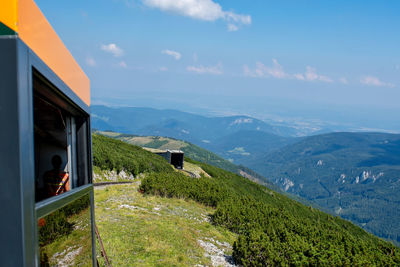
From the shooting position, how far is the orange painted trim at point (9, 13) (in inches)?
67.4

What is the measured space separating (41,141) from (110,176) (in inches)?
1001

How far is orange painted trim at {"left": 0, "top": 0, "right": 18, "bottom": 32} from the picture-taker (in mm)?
1712

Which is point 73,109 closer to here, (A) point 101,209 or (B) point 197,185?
(A) point 101,209

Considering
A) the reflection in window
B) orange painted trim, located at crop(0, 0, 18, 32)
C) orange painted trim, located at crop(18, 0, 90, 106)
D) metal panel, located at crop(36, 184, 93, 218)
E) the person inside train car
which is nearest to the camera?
orange painted trim, located at crop(0, 0, 18, 32)

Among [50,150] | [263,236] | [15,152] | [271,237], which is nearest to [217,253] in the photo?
[263,236]

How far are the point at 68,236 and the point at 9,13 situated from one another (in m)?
2.27

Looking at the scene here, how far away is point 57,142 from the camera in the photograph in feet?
10.2

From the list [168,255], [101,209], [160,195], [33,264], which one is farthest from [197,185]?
[33,264]

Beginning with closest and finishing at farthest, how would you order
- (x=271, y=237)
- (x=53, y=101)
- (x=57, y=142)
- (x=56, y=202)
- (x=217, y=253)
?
(x=56, y=202) < (x=53, y=101) < (x=57, y=142) < (x=217, y=253) < (x=271, y=237)

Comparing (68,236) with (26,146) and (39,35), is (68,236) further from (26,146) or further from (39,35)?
(39,35)

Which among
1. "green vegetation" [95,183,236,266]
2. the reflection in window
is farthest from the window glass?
"green vegetation" [95,183,236,266]

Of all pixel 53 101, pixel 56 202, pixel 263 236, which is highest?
pixel 53 101

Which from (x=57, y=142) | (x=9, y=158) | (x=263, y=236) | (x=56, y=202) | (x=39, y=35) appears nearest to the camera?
(x=9, y=158)

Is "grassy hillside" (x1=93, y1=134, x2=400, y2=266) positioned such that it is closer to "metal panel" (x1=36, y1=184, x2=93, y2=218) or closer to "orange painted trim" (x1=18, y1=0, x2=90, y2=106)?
"metal panel" (x1=36, y1=184, x2=93, y2=218)
